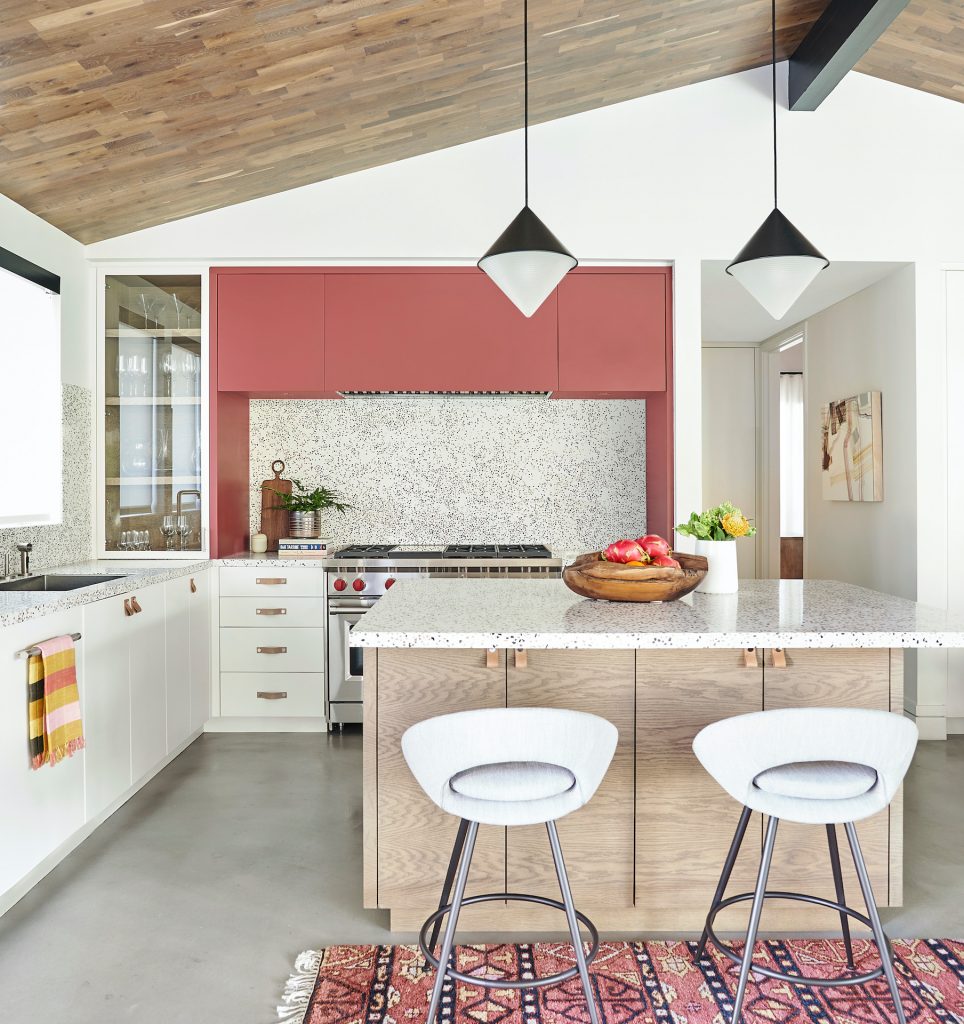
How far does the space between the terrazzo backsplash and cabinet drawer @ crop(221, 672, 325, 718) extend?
0.95 metres

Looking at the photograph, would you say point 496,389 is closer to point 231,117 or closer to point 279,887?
point 231,117

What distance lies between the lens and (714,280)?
445 cm

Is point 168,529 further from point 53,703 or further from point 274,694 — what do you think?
point 53,703

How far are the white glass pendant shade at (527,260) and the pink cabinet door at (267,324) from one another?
6.26ft

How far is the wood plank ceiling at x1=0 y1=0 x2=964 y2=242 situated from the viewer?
8.82ft

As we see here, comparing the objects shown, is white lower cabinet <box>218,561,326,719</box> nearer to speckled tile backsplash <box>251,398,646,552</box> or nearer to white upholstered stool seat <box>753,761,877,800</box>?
speckled tile backsplash <box>251,398,646,552</box>

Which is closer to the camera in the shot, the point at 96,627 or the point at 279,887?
the point at 279,887

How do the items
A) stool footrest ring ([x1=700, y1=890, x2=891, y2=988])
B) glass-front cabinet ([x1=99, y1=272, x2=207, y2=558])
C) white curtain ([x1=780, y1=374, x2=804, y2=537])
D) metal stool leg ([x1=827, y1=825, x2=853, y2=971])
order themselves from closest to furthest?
stool footrest ring ([x1=700, y1=890, x2=891, y2=988]) → metal stool leg ([x1=827, y1=825, x2=853, y2=971]) → glass-front cabinet ([x1=99, y1=272, x2=207, y2=558]) → white curtain ([x1=780, y1=374, x2=804, y2=537])

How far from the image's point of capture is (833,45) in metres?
3.57

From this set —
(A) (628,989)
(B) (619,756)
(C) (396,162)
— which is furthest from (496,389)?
(A) (628,989)

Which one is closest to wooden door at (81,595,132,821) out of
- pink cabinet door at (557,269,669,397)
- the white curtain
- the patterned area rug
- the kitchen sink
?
the kitchen sink

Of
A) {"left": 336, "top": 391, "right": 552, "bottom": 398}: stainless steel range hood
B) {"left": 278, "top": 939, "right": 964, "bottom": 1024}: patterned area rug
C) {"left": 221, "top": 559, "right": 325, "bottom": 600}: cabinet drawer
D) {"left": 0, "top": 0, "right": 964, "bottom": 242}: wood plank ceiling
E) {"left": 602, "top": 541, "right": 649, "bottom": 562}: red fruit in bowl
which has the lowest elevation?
{"left": 278, "top": 939, "right": 964, "bottom": 1024}: patterned area rug

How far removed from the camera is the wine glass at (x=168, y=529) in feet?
13.9

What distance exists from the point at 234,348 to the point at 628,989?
339 cm
